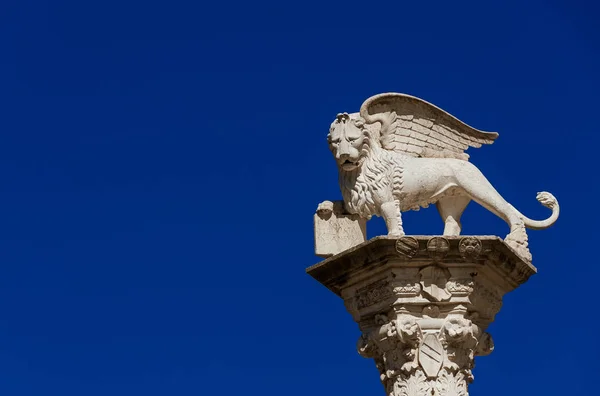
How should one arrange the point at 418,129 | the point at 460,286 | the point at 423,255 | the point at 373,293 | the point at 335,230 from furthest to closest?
the point at 418,129 < the point at 335,230 < the point at 373,293 < the point at 460,286 < the point at 423,255

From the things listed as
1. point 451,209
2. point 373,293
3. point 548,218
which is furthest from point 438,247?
point 548,218

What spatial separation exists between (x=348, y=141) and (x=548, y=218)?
2.88 metres

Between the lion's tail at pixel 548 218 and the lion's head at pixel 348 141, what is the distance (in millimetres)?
2296

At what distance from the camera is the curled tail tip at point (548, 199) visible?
55.3ft

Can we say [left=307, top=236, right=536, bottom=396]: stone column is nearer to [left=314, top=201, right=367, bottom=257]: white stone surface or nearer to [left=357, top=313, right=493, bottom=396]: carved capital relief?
[left=357, top=313, right=493, bottom=396]: carved capital relief

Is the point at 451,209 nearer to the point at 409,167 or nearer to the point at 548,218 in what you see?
the point at 409,167

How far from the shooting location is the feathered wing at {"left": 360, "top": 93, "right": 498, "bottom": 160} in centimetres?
1677

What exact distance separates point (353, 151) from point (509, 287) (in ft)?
8.71

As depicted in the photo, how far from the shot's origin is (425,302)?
15.4 meters

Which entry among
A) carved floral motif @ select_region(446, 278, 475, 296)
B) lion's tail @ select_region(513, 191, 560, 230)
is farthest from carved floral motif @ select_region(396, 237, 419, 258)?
lion's tail @ select_region(513, 191, 560, 230)

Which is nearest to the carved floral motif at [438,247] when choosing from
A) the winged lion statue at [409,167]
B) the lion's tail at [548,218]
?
the winged lion statue at [409,167]

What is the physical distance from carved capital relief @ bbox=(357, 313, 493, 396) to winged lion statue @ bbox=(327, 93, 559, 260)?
124 centimetres

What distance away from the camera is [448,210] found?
54.9 feet

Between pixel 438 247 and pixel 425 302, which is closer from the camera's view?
pixel 438 247
